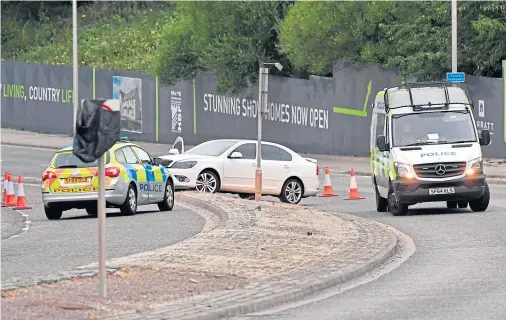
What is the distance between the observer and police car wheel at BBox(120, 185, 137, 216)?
25.9 m

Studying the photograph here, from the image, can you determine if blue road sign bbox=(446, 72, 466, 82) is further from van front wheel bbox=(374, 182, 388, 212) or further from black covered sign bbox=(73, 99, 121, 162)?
black covered sign bbox=(73, 99, 121, 162)

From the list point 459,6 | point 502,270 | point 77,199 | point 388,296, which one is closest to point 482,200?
point 77,199

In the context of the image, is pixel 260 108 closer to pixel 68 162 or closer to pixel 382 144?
pixel 382 144

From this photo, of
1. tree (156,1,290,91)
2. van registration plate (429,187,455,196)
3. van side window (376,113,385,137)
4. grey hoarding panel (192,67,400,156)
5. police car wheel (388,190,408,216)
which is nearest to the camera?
van registration plate (429,187,455,196)

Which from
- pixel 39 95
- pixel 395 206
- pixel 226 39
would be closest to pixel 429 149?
pixel 395 206

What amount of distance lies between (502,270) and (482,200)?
31.7 feet

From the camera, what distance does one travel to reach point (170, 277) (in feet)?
47.4

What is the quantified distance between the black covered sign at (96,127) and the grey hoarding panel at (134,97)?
4311cm

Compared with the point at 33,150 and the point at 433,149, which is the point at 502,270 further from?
the point at 33,150

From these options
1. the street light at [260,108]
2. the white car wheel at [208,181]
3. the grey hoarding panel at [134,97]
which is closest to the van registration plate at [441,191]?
the street light at [260,108]

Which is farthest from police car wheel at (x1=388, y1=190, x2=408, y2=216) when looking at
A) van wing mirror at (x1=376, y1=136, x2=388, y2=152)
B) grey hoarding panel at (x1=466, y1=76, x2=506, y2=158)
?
grey hoarding panel at (x1=466, y1=76, x2=506, y2=158)

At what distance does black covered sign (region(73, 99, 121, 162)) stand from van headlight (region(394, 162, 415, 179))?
13.3 meters

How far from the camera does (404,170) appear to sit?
83.6 feet

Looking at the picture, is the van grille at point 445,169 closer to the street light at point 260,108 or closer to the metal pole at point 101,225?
the street light at point 260,108
